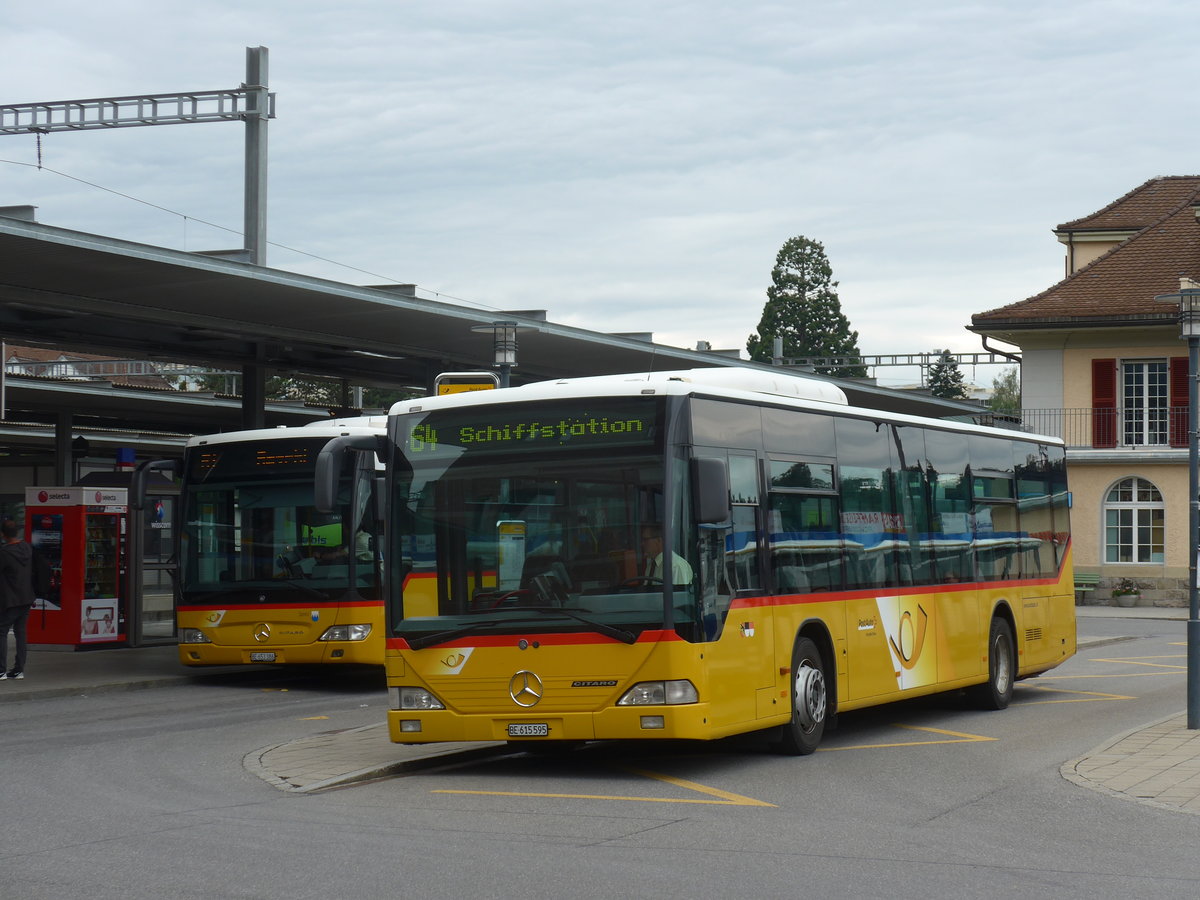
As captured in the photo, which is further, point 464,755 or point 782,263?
point 782,263

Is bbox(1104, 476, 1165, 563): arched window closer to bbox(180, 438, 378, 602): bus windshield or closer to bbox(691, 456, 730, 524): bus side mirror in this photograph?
bbox(180, 438, 378, 602): bus windshield

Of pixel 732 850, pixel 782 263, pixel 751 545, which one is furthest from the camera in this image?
pixel 782 263

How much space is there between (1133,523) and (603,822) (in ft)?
132

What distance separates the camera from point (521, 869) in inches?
313

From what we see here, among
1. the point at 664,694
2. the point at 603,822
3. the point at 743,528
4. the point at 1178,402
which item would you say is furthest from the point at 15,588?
the point at 1178,402

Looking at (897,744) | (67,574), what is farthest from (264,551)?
(897,744)

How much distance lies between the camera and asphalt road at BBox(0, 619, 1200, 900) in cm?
770

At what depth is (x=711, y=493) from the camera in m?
11.0

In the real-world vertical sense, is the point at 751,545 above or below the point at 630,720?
above

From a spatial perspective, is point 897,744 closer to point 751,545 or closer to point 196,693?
point 751,545

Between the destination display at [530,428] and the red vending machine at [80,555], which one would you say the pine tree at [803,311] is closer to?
the red vending machine at [80,555]

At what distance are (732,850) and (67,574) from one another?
1854 cm

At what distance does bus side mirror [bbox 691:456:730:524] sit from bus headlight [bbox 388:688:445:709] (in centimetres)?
232

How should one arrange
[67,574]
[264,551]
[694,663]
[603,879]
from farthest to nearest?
[67,574] → [264,551] → [694,663] → [603,879]
